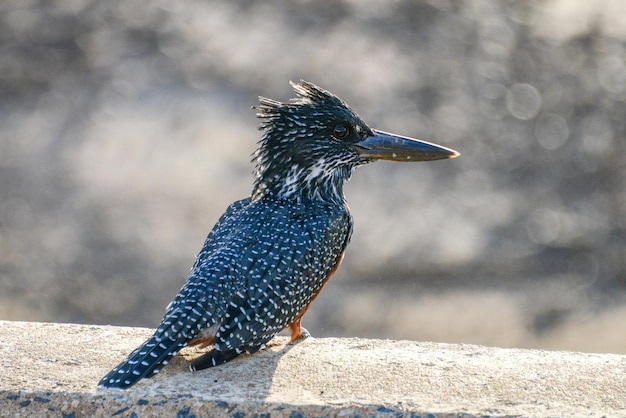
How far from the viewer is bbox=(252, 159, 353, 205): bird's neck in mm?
5562

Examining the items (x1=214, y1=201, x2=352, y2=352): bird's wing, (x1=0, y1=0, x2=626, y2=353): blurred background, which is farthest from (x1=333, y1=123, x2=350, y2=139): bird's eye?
(x1=0, y1=0, x2=626, y2=353): blurred background

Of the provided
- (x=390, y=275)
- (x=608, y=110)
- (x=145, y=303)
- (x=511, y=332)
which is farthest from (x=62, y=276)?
(x=608, y=110)

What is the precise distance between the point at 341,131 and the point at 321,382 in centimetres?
150

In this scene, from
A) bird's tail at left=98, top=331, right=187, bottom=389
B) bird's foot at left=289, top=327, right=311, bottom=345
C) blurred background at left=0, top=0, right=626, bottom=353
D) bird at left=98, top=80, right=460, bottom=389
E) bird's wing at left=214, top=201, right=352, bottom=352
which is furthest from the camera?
blurred background at left=0, top=0, right=626, bottom=353

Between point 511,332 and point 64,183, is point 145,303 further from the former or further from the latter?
point 511,332

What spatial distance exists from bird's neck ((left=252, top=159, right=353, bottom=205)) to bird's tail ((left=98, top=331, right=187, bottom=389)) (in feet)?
3.90

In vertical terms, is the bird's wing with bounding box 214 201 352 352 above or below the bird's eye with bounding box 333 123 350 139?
below

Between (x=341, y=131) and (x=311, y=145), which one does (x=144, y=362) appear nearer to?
(x=311, y=145)

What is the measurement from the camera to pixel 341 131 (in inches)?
219

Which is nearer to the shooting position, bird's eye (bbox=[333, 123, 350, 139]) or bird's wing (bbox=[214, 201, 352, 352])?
bird's wing (bbox=[214, 201, 352, 352])

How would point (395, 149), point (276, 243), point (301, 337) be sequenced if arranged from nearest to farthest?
point (276, 243)
point (301, 337)
point (395, 149)

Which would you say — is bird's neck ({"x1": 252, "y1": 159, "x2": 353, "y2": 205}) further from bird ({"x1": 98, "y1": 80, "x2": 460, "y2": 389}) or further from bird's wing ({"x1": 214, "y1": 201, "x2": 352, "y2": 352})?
bird's wing ({"x1": 214, "y1": 201, "x2": 352, "y2": 352})

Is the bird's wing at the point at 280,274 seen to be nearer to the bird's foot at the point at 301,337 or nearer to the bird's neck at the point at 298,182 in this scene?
the bird's neck at the point at 298,182

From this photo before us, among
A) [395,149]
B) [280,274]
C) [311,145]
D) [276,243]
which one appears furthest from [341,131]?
[280,274]
